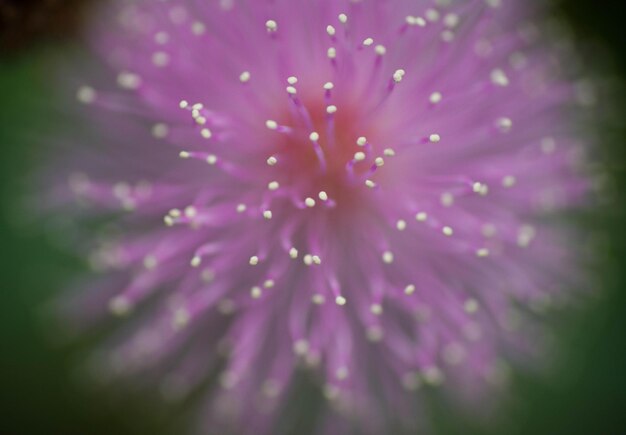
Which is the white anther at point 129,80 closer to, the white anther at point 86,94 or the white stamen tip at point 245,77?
the white anther at point 86,94

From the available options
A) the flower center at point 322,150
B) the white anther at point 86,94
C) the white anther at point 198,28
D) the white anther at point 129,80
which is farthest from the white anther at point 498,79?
the white anther at point 86,94

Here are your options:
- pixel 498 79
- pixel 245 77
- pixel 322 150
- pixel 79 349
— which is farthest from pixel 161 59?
pixel 79 349

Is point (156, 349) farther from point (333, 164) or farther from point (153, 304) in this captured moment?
point (333, 164)

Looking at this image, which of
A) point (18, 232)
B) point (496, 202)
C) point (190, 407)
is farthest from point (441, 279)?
point (18, 232)

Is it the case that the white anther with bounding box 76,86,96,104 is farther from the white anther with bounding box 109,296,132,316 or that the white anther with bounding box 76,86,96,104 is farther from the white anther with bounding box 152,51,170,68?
the white anther with bounding box 109,296,132,316

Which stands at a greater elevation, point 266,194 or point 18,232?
point 18,232

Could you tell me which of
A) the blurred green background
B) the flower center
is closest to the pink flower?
the flower center
